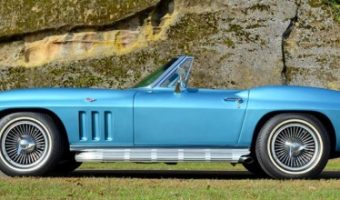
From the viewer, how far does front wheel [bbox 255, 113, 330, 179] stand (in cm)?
749

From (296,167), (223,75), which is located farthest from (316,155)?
(223,75)

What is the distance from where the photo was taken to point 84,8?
18.2 meters

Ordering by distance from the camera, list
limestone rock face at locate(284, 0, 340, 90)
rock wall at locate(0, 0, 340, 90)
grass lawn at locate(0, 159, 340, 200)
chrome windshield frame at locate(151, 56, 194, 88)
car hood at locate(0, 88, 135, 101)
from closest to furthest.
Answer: grass lawn at locate(0, 159, 340, 200)
car hood at locate(0, 88, 135, 101)
chrome windshield frame at locate(151, 56, 194, 88)
rock wall at locate(0, 0, 340, 90)
limestone rock face at locate(284, 0, 340, 90)

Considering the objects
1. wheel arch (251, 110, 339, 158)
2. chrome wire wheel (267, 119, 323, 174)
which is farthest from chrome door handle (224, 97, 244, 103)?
chrome wire wheel (267, 119, 323, 174)

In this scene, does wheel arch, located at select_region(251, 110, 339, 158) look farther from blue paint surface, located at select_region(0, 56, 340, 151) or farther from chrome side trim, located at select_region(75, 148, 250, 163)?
chrome side trim, located at select_region(75, 148, 250, 163)

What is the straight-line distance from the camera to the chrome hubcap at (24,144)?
7.46m

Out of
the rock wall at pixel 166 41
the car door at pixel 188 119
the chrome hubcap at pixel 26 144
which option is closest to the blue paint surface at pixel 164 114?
the car door at pixel 188 119

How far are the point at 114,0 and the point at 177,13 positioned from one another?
4.94ft

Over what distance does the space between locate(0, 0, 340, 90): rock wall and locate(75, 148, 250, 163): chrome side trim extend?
31.5 ft

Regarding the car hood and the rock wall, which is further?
the rock wall

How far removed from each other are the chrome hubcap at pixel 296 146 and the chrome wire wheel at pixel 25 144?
2.18m

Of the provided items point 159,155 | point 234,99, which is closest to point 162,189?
point 159,155

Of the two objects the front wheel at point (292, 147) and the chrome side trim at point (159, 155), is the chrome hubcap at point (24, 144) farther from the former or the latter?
the front wheel at point (292, 147)

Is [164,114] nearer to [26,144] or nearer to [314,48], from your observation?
[26,144]
